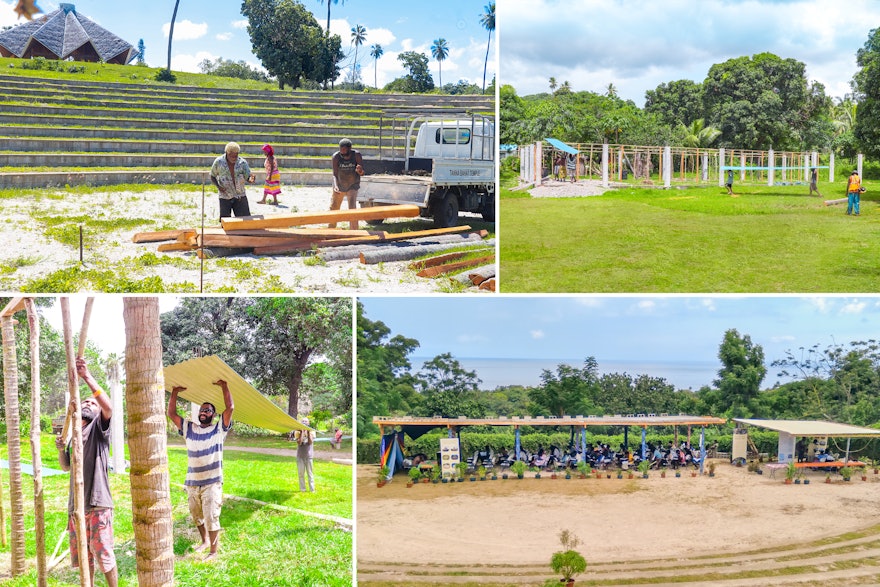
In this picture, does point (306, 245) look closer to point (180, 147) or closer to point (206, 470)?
point (206, 470)

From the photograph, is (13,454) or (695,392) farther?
(695,392)

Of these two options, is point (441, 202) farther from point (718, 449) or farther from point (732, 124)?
point (732, 124)

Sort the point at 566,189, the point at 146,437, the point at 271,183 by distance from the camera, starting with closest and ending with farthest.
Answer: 1. the point at 146,437
2. the point at 271,183
3. the point at 566,189

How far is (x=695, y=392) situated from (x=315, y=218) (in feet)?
25.1

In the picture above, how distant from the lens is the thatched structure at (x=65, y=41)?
70.0ft

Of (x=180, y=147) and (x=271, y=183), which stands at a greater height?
(x=180, y=147)

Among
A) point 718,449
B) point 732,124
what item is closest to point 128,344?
point 718,449

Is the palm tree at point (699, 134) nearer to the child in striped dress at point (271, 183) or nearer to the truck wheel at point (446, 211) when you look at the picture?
the truck wheel at point (446, 211)

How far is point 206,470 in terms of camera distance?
21.1 ft

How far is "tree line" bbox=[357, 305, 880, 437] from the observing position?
A: 1240 cm

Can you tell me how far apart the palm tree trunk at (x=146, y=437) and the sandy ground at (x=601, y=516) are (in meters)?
4.03

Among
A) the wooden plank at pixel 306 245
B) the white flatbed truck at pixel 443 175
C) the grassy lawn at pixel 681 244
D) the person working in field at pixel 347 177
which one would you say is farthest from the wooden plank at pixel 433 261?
the grassy lawn at pixel 681 244

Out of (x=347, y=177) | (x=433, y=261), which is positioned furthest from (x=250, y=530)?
→ (x=347, y=177)

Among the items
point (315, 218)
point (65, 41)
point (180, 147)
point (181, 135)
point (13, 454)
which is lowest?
point (13, 454)
